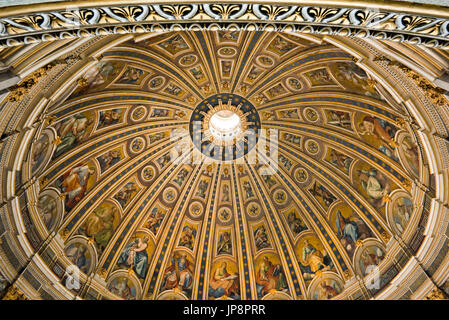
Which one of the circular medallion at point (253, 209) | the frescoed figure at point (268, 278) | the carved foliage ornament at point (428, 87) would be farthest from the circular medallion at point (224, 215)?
the carved foliage ornament at point (428, 87)

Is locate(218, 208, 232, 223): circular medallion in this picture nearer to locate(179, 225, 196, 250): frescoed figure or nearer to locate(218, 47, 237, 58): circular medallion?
locate(179, 225, 196, 250): frescoed figure

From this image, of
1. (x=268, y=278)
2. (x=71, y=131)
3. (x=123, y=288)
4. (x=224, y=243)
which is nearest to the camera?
(x=71, y=131)

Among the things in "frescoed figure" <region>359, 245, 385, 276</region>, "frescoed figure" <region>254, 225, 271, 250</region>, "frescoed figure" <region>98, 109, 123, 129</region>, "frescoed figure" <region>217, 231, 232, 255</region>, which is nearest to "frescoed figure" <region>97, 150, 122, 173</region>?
"frescoed figure" <region>98, 109, 123, 129</region>

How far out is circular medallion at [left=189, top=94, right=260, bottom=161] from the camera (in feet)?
61.7

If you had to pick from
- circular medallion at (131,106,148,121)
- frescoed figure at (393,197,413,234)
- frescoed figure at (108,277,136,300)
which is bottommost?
frescoed figure at (108,277,136,300)

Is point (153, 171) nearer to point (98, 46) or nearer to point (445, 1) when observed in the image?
point (98, 46)

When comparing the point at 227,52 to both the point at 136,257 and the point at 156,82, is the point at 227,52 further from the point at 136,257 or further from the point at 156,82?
the point at 136,257

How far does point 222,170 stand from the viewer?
791 inches

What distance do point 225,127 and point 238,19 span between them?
15938 millimetres

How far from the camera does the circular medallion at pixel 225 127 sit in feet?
61.7

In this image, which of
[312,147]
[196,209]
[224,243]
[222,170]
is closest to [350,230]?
[312,147]

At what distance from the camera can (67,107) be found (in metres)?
12.3

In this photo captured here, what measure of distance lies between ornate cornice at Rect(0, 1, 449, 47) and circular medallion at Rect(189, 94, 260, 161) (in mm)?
13554

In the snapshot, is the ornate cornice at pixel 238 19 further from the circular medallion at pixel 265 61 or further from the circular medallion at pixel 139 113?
the circular medallion at pixel 139 113
